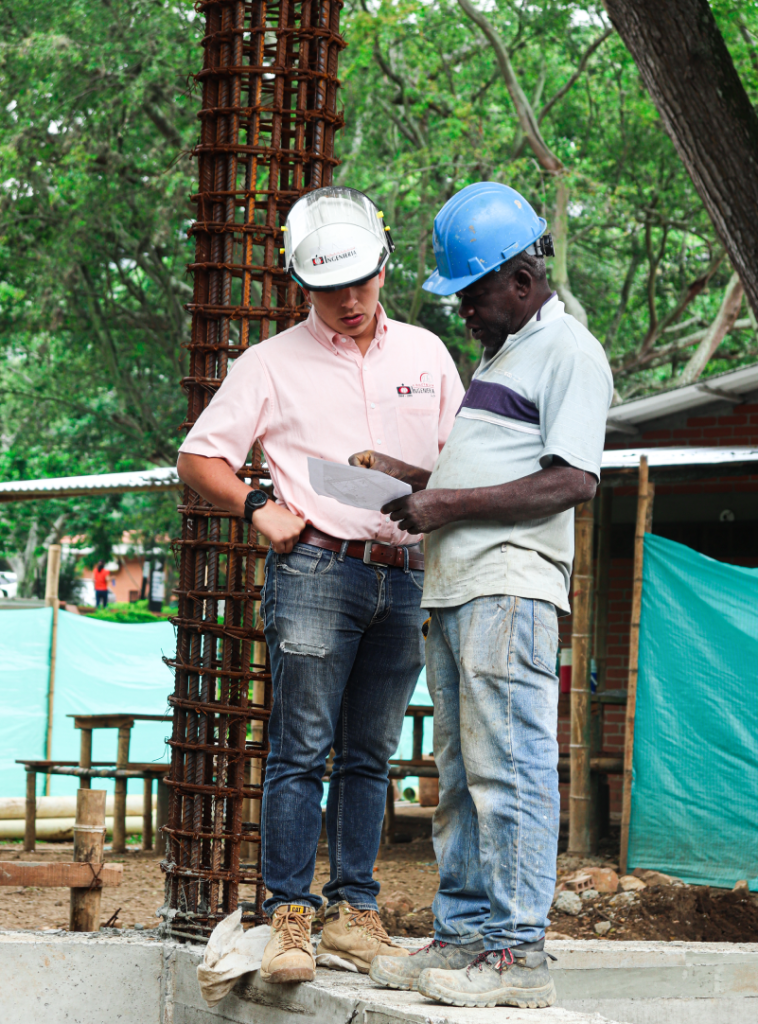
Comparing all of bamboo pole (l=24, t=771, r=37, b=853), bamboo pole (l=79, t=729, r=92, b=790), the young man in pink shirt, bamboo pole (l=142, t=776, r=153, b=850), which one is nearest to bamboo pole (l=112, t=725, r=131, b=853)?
bamboo pole (l=142, t=776, r=153, b=850)

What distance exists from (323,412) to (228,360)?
0.96m

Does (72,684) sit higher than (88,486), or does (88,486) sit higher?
(88,486)

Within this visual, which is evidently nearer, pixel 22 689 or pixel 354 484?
pixel 354 484

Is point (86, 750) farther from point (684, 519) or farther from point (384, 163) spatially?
point (384, 163)

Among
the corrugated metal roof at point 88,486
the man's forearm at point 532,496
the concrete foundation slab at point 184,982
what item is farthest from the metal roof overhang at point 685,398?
the man's forearm at point 532,496

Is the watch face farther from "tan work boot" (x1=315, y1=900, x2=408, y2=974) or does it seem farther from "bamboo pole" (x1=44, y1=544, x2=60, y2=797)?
"bamboo pole" (x1=44, y1=544, x2=60, y2=797)

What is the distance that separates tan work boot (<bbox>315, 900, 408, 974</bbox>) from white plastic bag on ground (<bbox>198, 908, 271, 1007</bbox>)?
19cm

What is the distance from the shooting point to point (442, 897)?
314 centimetres

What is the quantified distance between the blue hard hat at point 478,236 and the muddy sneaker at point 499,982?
5.48ft

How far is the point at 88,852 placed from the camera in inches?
168

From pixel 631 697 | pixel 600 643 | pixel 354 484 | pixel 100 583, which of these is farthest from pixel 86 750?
pixel 100 583

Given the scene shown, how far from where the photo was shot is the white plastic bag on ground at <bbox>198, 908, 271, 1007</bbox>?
11.1 feet

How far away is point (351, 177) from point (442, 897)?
14.3 meters

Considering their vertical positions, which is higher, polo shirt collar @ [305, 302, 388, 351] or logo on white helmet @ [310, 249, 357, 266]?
logo on white helmet @ [310, 249, 357, 266]
